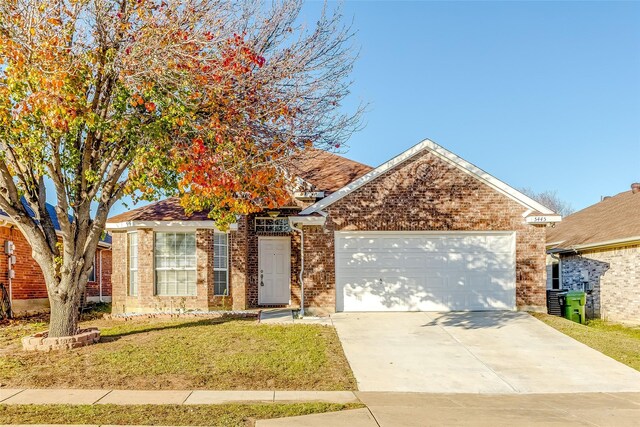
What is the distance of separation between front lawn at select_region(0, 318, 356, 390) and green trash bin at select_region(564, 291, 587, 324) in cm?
800

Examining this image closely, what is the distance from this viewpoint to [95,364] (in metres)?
10.1

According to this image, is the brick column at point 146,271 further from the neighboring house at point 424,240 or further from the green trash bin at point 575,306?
the green trash bin at point 575,306

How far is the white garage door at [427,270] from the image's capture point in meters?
15.6

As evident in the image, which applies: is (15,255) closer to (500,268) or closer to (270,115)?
(270,115)

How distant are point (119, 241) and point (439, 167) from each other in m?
10.0

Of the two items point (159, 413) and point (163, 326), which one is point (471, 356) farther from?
point (163, 326)

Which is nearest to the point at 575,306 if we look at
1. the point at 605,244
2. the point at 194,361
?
the point at 605,244

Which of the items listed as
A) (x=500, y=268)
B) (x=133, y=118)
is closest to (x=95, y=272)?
(x=133, y=118)

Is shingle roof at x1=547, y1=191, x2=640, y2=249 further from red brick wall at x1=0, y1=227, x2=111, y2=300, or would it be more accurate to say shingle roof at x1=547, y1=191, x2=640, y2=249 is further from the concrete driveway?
red brick wall at x1=0, y1=227, x2=111, y2=300

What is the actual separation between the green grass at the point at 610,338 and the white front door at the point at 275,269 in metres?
7.47

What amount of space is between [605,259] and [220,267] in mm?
12795

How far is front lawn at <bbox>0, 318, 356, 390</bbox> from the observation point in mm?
9180

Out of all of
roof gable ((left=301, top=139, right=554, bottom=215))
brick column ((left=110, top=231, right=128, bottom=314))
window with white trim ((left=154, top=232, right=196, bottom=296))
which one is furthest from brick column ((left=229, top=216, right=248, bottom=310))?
brick column ((left=110, top=231, right=128, bottom=314))

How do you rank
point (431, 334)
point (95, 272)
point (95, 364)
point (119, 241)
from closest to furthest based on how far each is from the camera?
point (95, 364), point (431, 334), point (119, 241), point (95, 272)
